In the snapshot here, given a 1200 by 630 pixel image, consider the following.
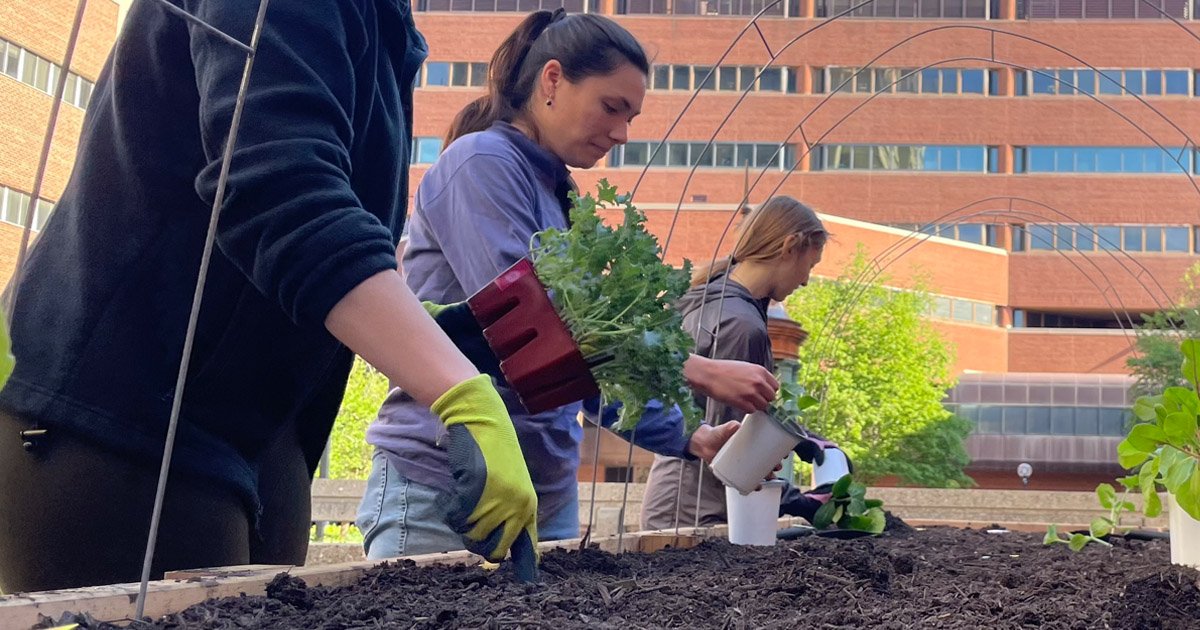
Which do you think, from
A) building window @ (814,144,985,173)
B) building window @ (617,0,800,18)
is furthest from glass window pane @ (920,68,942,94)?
building window @ (617,0,800,18)

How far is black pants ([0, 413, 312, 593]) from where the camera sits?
1581 mm

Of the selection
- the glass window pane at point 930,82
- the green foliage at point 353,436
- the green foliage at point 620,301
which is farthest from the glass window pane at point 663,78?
the green foliage at point 620,301

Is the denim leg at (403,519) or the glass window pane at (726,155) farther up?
the glass window pane at (726,155)

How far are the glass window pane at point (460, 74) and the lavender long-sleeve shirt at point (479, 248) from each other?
132 feet

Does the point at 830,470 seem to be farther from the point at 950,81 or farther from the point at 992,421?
the point at 950,81

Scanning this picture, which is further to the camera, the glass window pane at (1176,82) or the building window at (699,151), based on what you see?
the building window at (699,151)

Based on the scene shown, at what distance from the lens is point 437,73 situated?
4250cm

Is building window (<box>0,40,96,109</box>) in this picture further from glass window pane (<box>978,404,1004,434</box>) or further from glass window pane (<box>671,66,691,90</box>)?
glass window pane (<box>671,66,691,90</box>)

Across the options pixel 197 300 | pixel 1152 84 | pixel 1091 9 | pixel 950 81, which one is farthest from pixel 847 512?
pixel 1091 9

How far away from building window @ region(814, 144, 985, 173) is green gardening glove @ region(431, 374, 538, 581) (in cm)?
4252

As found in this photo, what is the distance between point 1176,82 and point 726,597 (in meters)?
46.0

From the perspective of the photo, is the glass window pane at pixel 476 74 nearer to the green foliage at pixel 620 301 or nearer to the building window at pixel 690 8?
the building window at pixel 690 8

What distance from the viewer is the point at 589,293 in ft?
6.05

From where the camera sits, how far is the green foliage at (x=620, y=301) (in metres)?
1.84
